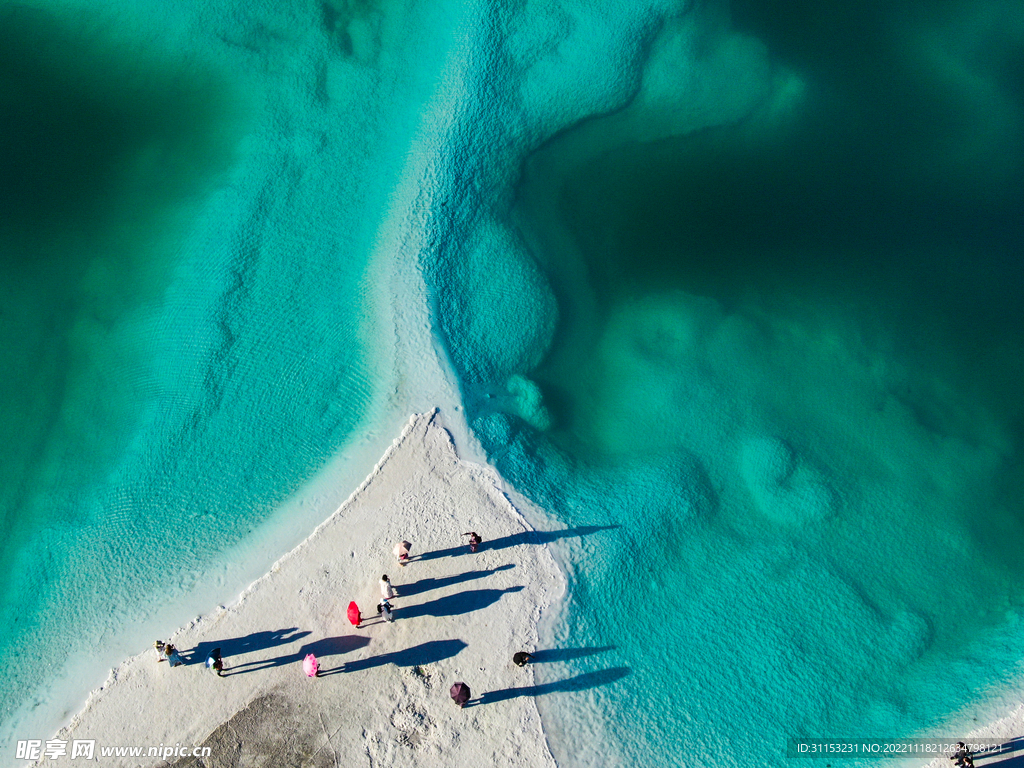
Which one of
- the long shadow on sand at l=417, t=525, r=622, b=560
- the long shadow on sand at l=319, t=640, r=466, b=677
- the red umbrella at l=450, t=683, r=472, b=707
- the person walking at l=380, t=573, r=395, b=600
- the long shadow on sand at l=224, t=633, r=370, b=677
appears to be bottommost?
the red umbrella at l=450, t=683, r=472, b=707

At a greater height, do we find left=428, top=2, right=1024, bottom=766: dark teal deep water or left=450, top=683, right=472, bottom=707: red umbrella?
left=428, top=2, right=1024, bottom=766: dark teal deep water

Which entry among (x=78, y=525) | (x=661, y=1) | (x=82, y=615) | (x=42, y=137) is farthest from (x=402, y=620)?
(x=661, y=1)

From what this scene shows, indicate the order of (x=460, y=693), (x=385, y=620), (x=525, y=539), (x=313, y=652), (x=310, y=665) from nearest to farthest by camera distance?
(x=460, y=693), (x=310, y=665), (x=313, y=652), (x=385, y=620), (x=525, y=539)

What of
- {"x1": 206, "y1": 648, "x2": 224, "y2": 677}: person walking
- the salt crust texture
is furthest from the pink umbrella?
{"x1": 206, "y1": 648, "x2": 224, "y2": 677}: person walking

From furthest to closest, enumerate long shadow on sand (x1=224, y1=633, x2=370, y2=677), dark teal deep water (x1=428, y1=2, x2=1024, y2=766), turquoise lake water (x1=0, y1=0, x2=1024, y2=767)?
1. turquoise lake water (x1=0, y1=0, x2=1024, y2=767)
2. dark teal deep water (x1=428, y1=2, x2=1024, y2=766)
3. long shadow on sand (x1=224, y1=633, x2=370, y2=677)

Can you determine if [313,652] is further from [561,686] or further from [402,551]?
[561,686]

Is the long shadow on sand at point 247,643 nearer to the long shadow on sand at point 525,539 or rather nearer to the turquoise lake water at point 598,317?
the turquoise lake water at point 598,317

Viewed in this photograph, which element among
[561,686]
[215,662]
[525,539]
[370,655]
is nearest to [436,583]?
[370,655]

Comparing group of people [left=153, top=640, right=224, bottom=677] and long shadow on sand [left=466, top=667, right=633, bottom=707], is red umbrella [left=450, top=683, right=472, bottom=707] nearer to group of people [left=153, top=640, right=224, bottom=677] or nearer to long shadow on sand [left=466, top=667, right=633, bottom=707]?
long shadow on sand [left=466, top=667, right=633, bottom=707]

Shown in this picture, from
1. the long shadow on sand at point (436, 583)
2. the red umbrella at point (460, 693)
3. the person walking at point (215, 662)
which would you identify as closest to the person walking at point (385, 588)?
the long shadow on sand at point (436, 583)
